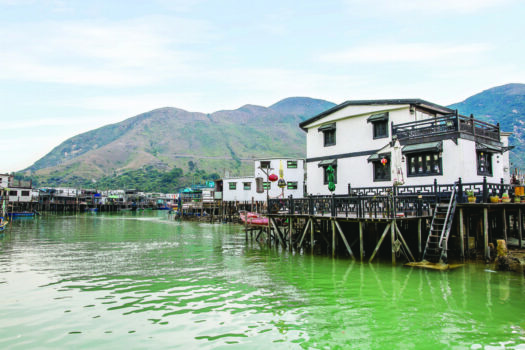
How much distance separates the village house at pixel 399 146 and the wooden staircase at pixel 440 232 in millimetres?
2749

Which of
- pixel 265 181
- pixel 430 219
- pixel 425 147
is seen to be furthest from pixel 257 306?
pixel 265 181

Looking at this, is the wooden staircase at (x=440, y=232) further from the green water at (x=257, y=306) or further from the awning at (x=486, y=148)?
the awning at (x=486, y=148)

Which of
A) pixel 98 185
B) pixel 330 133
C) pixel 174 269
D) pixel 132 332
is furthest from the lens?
pixel 98 185

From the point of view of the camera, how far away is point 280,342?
9344mm

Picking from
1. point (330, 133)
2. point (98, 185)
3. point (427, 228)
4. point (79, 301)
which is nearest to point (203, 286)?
point (79, 301)

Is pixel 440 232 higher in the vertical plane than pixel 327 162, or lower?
lower

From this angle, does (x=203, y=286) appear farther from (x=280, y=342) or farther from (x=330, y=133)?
(x=330, y=133)

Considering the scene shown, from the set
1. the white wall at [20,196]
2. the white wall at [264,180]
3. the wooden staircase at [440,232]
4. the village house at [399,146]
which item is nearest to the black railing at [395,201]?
the wooden staircase at [440,232]

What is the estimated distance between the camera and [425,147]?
23.5 metres

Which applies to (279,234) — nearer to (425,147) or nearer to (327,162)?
(327,162)

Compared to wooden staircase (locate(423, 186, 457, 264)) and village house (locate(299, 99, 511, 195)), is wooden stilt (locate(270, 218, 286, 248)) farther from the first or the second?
wooden staircase (locate(423, 186, 457, 264))

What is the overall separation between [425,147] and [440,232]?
618 centimetres

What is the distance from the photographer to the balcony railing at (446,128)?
74.6 ft

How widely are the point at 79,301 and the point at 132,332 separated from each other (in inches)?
167
